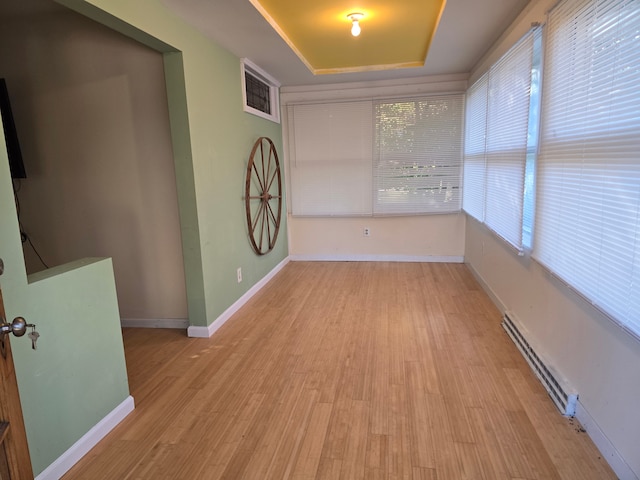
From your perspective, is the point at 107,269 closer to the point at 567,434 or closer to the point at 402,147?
the point at 567,434

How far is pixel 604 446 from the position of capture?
1649 millimetres

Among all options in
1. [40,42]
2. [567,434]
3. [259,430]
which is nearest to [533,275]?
[567,434]

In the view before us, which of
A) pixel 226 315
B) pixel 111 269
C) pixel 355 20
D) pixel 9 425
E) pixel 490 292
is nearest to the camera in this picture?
pixel 9 425

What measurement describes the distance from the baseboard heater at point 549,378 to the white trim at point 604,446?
0.04 m

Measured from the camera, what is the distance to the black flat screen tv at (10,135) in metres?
2.70

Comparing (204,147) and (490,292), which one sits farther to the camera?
(490,292)

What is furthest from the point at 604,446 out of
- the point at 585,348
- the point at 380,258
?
the point at 380,258

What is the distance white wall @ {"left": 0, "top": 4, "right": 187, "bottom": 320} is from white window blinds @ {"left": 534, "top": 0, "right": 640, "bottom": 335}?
2.49 meters

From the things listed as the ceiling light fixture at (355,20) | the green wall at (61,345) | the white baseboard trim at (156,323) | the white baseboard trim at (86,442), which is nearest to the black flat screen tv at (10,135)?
the white baseboard trim at (156,323)

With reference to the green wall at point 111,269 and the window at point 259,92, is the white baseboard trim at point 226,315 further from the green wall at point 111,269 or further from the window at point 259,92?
the window at point 259,92

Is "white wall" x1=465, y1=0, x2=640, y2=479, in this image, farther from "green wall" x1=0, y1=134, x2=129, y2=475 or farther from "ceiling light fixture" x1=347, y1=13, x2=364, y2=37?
"green wall" x1=0, y1=134, x2=129, y2=475

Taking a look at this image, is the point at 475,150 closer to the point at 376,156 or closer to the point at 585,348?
the point at 376,156

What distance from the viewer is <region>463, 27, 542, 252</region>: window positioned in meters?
2.52

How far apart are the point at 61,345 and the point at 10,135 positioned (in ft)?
6.26
